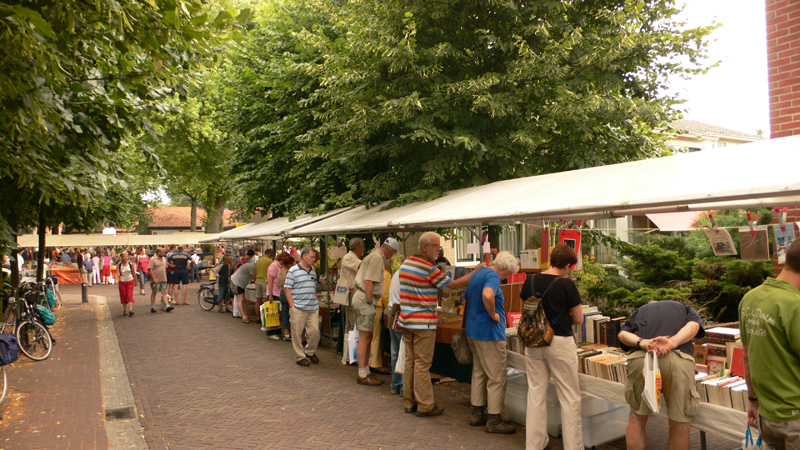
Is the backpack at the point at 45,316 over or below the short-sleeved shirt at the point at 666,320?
below

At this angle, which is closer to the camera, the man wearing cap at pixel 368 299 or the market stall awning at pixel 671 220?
the market stall awning at pixel 671 220

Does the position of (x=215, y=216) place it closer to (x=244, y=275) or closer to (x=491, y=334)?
(x=244, y=275)

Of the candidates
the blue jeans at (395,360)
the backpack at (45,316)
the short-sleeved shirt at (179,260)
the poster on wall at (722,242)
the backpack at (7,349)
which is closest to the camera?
the poster on wall at (722,242)

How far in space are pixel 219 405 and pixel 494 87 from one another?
655cm

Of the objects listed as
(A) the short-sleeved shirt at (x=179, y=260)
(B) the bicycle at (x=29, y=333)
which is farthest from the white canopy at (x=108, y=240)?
(B) the bicycle at (x=29, y=333)

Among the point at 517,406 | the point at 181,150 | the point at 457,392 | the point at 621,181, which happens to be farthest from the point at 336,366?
the point at 181,150

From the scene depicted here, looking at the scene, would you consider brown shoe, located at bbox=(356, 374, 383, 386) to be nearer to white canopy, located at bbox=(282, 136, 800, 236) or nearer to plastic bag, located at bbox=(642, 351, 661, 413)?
white canopy, located at bbox=(282, 136, 800, 236)

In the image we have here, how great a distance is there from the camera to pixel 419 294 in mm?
6305

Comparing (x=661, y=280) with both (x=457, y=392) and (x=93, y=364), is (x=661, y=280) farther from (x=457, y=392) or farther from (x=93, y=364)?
(x=93, y=364)

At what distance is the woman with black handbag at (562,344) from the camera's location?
4.92 m

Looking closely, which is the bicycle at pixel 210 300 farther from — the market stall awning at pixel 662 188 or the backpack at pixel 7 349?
the market stall awning at pixel 662 188

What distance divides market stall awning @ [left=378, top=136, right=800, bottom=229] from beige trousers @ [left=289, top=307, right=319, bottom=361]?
305cm

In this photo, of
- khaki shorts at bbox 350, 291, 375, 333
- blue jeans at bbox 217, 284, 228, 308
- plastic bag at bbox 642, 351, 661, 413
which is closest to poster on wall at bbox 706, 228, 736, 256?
plastic bag at bbox 642, 351, 661, 413

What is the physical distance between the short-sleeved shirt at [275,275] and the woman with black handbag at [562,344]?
7455mm
